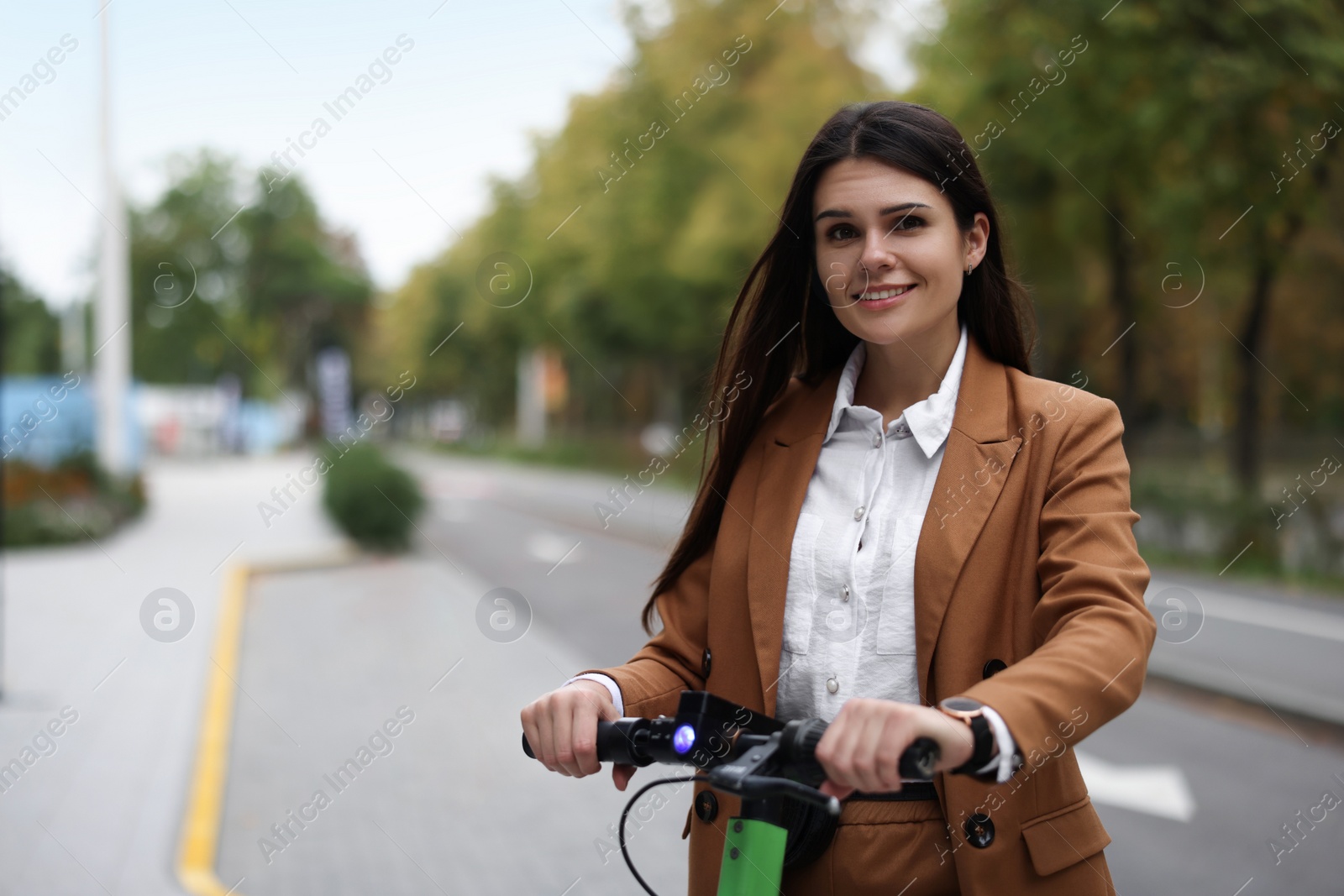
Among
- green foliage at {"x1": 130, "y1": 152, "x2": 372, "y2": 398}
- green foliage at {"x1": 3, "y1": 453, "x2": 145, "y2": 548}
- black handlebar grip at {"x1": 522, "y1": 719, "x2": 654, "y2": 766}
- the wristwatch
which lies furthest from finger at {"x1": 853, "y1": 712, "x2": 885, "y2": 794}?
green foliage at {"x1": 130, "y1": 152, "x2": 372, "y2": 398}

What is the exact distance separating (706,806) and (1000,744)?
22.7 inches

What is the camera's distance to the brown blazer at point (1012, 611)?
1.48 metres

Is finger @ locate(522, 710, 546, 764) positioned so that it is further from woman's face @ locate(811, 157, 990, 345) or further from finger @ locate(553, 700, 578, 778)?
woman's face @ locate(811, 157, 990, 345)

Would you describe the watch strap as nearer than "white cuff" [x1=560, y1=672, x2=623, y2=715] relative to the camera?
A: Yes

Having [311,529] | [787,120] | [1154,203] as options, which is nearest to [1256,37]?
[1154,203]

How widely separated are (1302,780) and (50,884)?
5.70 metres

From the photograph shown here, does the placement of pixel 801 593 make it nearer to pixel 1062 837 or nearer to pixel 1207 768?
pixel 1062 837

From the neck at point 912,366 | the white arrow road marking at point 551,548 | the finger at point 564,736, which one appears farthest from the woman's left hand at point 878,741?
the white arrow road marking at point 551,548

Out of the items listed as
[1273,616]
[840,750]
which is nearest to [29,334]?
[1273,616]

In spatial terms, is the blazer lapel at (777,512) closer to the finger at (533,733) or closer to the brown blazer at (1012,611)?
the brown blazer at (1012,611)

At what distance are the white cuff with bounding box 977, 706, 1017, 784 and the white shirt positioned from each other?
30 cm

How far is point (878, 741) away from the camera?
51.7 inches

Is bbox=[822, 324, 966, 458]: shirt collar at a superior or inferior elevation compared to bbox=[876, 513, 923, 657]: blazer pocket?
superior

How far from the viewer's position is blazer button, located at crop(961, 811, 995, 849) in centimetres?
161
